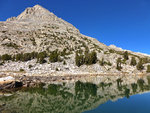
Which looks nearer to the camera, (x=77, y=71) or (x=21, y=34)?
(x=77, y=71)

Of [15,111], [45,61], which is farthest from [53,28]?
[15,111]

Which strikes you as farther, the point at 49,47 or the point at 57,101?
the point at 49,47

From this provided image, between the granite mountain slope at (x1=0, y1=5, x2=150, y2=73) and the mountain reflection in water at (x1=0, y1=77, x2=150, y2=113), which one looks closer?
the mountain reflection in water at (x1=0, y1=77, x2=150, y2=113)

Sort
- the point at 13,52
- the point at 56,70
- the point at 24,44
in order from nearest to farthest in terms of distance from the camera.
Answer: the point at 56,70
the point at 13,52
the point at 24,44

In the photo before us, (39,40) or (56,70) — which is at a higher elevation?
(39,40)

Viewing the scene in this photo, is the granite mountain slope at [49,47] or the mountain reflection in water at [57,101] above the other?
the granite mountain slope at [49,47]

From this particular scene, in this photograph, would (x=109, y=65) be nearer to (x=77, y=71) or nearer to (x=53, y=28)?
(x=77, y=71)

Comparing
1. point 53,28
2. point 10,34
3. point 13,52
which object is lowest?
point 13,52

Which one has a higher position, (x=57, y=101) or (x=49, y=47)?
(x=49, y=47)

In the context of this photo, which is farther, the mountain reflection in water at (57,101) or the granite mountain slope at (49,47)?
the granite mountain slope at (49,47)

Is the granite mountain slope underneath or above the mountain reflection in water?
above

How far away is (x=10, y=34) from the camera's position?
127m

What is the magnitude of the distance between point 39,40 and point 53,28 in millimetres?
36735

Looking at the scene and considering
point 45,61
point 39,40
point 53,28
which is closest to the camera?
point 45,61
